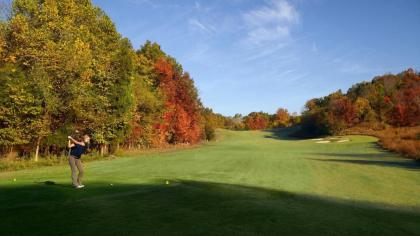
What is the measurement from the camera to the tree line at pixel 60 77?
2995cm

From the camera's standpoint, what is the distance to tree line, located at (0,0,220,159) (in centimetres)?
2995

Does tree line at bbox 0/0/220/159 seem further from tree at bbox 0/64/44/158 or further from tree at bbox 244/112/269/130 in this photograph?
tree at bbox 244/112/269/130

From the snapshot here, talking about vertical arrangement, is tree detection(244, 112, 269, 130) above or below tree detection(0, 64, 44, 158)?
above

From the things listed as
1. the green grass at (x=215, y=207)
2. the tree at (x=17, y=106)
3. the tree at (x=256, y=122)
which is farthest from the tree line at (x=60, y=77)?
the tree at (x=256, y=122)

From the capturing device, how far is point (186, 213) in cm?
1033

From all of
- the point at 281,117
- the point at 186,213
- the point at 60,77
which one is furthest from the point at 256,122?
the point at 186,213

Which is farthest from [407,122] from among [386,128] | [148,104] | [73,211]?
[73,211]

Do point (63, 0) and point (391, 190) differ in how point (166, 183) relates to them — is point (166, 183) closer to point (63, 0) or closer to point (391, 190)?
point (391, 190)

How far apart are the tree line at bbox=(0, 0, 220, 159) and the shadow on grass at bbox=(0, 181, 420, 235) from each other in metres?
16.8

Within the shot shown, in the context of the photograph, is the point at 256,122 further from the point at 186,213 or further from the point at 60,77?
the point at 186,213

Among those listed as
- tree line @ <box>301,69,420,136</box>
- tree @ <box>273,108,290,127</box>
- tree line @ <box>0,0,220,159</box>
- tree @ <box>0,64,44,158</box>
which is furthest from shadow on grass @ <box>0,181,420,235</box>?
tree @ <box>273,108,290,127</box>

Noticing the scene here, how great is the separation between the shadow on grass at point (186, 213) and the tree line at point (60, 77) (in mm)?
16847

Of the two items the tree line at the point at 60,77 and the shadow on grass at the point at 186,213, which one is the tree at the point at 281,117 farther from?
the shadow on grass at the point at 186,213

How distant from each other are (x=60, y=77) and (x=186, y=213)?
83.4 feet
